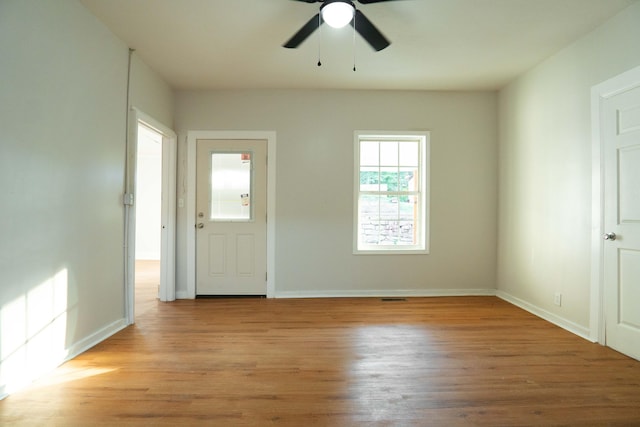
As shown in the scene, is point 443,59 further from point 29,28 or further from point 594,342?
point 29,28

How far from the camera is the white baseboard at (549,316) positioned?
2953 millimetres

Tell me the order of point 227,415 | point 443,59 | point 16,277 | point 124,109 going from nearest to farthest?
point 227,415
point 16,277
point 124,109
point 443,59

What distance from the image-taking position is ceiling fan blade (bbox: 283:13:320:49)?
7.55ft

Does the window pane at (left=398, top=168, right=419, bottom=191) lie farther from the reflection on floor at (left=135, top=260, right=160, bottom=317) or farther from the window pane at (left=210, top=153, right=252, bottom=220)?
the reflection on floor at (left=135, top=260, right=160, bottom=317)

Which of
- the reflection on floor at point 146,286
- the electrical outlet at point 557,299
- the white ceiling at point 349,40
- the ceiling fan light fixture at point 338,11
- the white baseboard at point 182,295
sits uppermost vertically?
the white ceiling at point 349,40

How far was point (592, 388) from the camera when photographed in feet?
6.76

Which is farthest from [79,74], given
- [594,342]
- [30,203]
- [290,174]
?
[594,342]

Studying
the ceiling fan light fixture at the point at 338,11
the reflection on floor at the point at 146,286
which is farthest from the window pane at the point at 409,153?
the reflection on floor at the point at 146,286

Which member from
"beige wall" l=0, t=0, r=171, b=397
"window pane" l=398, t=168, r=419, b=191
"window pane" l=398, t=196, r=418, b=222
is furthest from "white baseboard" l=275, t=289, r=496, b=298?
"beige wall" l=0, t=0, r=171, b=397

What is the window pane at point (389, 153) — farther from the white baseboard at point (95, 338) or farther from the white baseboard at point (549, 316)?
the white baseboard at point (95, 338)

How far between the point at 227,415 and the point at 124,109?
9.24 ft

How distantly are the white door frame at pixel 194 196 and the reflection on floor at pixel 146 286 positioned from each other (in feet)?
1.61

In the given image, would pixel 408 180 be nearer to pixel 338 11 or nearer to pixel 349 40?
pixel 349 40

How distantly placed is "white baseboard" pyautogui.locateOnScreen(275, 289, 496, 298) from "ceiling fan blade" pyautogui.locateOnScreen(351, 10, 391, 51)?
291cm
